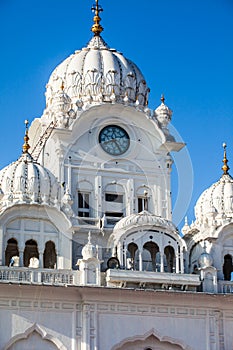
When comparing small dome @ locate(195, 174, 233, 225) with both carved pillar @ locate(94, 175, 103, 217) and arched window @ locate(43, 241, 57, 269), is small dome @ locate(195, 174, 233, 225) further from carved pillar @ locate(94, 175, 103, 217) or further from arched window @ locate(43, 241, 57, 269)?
arched window @ locate(43, 241, 57, 269)

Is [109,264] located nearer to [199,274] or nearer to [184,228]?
[199,274]

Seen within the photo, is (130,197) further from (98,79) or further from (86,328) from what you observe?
(86,328)

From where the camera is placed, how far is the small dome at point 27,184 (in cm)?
2850

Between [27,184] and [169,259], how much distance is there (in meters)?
5.45

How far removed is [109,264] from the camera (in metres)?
28.2

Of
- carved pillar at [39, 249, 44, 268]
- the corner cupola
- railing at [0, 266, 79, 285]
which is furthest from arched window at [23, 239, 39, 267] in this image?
railing at [0, 266, 79, 285]

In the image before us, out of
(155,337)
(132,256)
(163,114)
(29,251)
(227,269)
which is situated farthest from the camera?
(163,114)

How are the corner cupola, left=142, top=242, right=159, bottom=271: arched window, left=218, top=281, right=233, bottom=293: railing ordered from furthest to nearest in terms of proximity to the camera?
left=142, top=242, right=159, bottom=271: arched window → left=218, top=281, right=233, bottom=293: railing → the corner cupola

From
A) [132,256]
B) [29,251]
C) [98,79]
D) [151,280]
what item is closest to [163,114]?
[98,79]

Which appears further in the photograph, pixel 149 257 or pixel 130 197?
pixel 130 197

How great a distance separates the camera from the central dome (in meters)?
33.4

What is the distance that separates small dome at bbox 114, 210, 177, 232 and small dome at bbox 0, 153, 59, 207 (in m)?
2.38

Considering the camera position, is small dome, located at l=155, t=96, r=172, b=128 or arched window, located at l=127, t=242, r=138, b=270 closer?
arched window, located at l=127, t=242, r=138, b=270

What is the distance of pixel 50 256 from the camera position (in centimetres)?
2933
